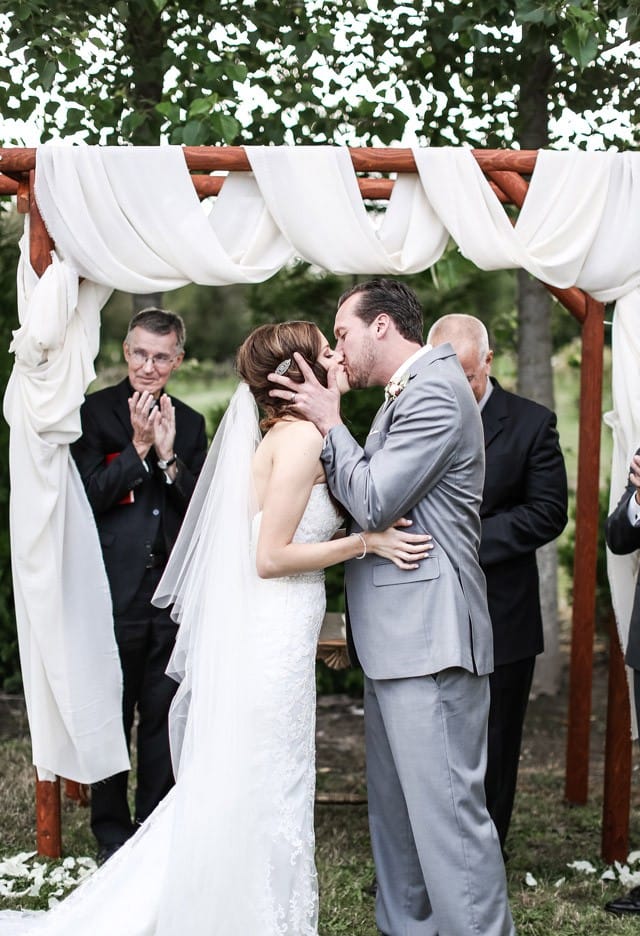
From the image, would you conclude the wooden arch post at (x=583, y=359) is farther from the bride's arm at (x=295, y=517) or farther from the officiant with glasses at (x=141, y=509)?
the bride's arm at (x=295, y=517)

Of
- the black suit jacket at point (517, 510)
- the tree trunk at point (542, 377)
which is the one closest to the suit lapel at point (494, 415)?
the black suit jacket at point (517, 510)

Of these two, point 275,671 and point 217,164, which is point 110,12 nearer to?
point 217,164

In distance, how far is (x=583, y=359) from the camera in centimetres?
501

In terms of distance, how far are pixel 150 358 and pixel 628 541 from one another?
1.92 m

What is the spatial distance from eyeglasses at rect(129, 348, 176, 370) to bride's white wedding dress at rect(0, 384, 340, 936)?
105 cm

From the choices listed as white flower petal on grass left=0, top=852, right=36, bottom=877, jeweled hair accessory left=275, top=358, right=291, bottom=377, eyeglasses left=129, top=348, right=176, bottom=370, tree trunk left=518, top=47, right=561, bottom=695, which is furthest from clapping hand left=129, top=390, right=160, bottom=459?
tree trunk left=518, top=47, right=561, bottom=695

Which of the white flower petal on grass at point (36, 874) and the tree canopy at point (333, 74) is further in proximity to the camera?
the tree canopy at point (333, 74)

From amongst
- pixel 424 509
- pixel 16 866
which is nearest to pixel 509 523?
pixel 424 509

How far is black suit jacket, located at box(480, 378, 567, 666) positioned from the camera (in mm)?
4266

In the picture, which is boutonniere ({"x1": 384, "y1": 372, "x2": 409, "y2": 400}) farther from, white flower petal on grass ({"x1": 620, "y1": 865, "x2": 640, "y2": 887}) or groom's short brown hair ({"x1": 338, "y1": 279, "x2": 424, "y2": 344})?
white flower petal on grass ({"x1": 620, "y1": 865, "x2": 640, "y2": 887})

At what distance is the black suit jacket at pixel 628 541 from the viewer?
3.90 m

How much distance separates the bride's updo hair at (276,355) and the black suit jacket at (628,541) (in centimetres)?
124

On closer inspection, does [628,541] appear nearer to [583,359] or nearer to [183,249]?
[583,359]

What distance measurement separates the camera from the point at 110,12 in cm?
597
